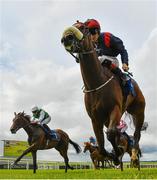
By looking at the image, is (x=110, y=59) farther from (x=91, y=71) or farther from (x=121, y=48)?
(x=91, y=71)

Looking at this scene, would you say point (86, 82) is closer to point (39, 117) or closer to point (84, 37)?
point (84, 37)

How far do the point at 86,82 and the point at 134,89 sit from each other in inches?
67.3

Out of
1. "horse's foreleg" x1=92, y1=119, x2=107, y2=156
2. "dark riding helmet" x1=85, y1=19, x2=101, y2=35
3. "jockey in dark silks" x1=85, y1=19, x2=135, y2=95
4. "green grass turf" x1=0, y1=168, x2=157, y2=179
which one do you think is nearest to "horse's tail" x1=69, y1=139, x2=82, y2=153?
"green grass turf" x1=0, y1=168, x2=157, y2=179

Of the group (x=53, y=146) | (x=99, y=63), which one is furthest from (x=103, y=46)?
(x=53, y=146)

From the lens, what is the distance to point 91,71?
257 inches

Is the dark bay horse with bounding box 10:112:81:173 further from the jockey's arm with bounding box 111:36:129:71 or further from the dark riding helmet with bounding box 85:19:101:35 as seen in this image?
the dark riding helmet with bounding box 85:19:101:35

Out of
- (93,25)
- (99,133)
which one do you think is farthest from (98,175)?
(93,25)

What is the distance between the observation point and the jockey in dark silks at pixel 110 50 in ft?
22.9

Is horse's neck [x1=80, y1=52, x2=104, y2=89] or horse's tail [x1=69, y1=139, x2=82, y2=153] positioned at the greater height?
horse's neck [x1=80, y1=52, x2=104, y2=89]

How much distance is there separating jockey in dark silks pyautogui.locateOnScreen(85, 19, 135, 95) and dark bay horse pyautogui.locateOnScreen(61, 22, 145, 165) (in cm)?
18

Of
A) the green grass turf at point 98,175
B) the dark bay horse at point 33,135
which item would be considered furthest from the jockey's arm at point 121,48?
the dark bay horse at point 33,135

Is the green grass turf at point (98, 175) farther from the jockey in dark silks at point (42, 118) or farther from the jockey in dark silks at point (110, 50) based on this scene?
the jockey in dark silks at point (42, 118)

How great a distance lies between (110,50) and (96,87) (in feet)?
3.84

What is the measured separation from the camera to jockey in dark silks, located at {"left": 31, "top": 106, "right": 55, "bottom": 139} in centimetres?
1702
